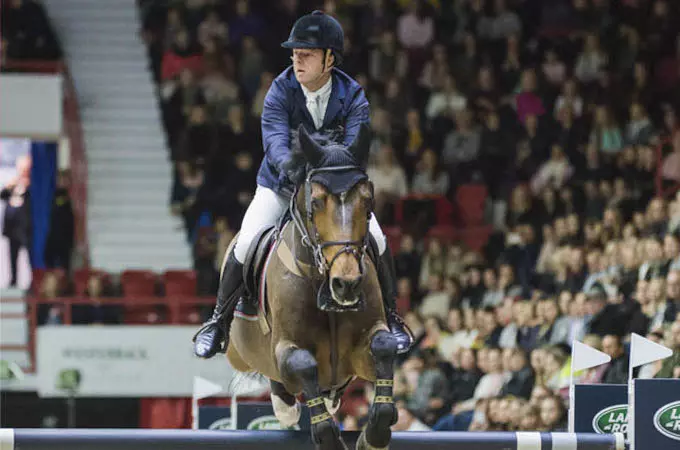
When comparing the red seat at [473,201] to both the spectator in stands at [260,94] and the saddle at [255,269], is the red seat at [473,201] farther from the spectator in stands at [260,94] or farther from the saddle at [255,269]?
the saddle at [255,269]

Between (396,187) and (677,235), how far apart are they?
648cm

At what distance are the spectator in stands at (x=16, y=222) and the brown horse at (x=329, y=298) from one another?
40.7 ft

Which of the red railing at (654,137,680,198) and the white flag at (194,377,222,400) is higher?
the red railing at (654,137,680,198)

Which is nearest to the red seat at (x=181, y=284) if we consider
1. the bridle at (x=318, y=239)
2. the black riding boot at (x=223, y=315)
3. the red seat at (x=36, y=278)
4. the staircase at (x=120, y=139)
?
the red seat at (x=36, y=278)

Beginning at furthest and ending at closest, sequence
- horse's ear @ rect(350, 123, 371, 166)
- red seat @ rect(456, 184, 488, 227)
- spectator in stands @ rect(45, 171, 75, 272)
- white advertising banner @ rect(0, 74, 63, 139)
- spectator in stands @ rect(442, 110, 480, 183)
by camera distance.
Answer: white advertising banner @ rect(0, 74, 63, 139) → spectator in stands @ rect(45, 171, 75, 272) → spectator in stands @ rect(442, 110, 480, 183) → red seat @ rect(456, 184, 488, 227) → horse's ear @ rect(350, 123, 371, 166)

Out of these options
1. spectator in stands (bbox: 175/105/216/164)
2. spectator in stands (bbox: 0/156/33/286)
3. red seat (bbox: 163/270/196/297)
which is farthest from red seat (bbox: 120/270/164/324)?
spectator in stands (bbox: 0/156/33/286)

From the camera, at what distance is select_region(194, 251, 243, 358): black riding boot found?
953 centimetres

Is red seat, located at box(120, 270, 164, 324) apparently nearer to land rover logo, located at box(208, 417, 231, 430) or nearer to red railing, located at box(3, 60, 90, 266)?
red railing, located at box(3, 60, 90, 266)

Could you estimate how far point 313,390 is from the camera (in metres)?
8.23

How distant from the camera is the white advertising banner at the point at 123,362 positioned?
717 inches

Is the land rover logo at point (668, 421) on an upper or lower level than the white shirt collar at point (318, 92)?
lower

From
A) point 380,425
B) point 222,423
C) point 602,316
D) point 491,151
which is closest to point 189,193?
point 491,151

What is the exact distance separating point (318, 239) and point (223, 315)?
1729mm

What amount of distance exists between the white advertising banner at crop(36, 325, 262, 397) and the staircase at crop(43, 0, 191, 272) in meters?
3.17
